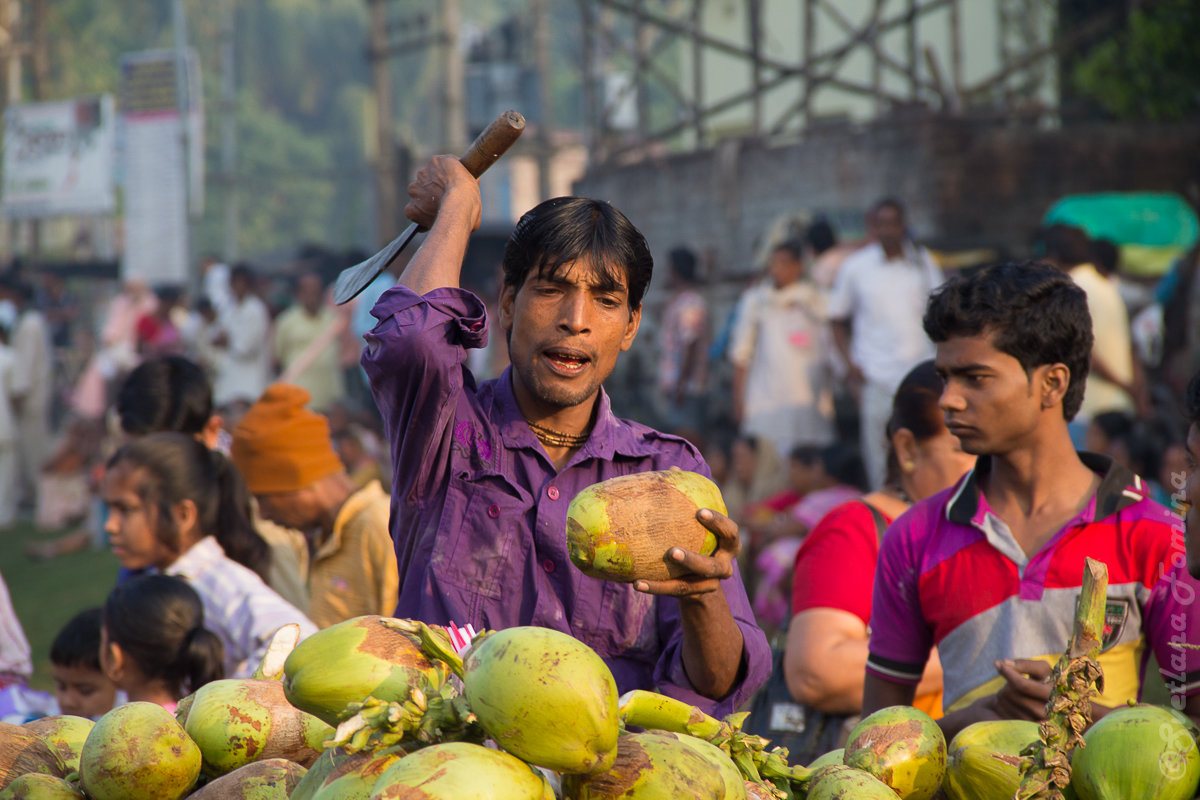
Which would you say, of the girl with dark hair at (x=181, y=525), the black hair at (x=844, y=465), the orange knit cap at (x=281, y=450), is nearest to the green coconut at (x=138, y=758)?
the girl with dark hair at (x=181, y=525)

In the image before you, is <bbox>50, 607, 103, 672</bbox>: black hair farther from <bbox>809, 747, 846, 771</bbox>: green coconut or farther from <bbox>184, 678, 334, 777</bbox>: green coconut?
<bbox>809, 747, 846, 771</bbox>: green coconut

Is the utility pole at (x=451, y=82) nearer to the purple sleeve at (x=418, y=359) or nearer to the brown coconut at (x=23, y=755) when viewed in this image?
the purple sleeve at (x=418, y=359)

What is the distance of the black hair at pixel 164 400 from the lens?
4.62 meters

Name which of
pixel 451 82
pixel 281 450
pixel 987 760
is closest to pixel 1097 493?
pixel 987 760

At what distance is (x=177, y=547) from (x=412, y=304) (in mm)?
2186

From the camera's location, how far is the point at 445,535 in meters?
2.10

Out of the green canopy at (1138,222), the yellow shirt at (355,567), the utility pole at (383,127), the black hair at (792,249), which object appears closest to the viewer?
the yellow shirt at (355,567)

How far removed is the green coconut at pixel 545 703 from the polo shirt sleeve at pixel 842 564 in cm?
187

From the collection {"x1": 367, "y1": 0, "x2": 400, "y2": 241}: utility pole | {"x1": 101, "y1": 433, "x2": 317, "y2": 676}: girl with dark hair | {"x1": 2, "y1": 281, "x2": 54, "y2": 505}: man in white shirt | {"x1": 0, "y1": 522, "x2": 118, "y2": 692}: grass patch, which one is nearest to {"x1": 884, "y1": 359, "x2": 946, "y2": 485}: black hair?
{"x1": 101, "y1": 433, "x2": 317, "y2": 676}: girl with dark hair

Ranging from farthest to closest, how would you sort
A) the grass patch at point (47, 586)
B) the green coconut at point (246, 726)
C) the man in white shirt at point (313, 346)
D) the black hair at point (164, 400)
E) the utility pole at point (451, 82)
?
the utility pole at point (451, 82) → the man in white shirt at point (313, 346) → the grass patch at point (47, 586) → the black hair at point (164, 400) → the green coconut at point (246, 726)

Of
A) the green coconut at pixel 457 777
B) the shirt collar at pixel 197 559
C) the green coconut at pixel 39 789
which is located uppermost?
the green coconut at pixel 457 777

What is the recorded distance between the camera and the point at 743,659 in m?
1.97

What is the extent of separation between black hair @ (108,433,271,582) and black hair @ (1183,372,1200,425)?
9.65ft

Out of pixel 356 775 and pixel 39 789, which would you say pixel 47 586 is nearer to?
pixel 39 789
